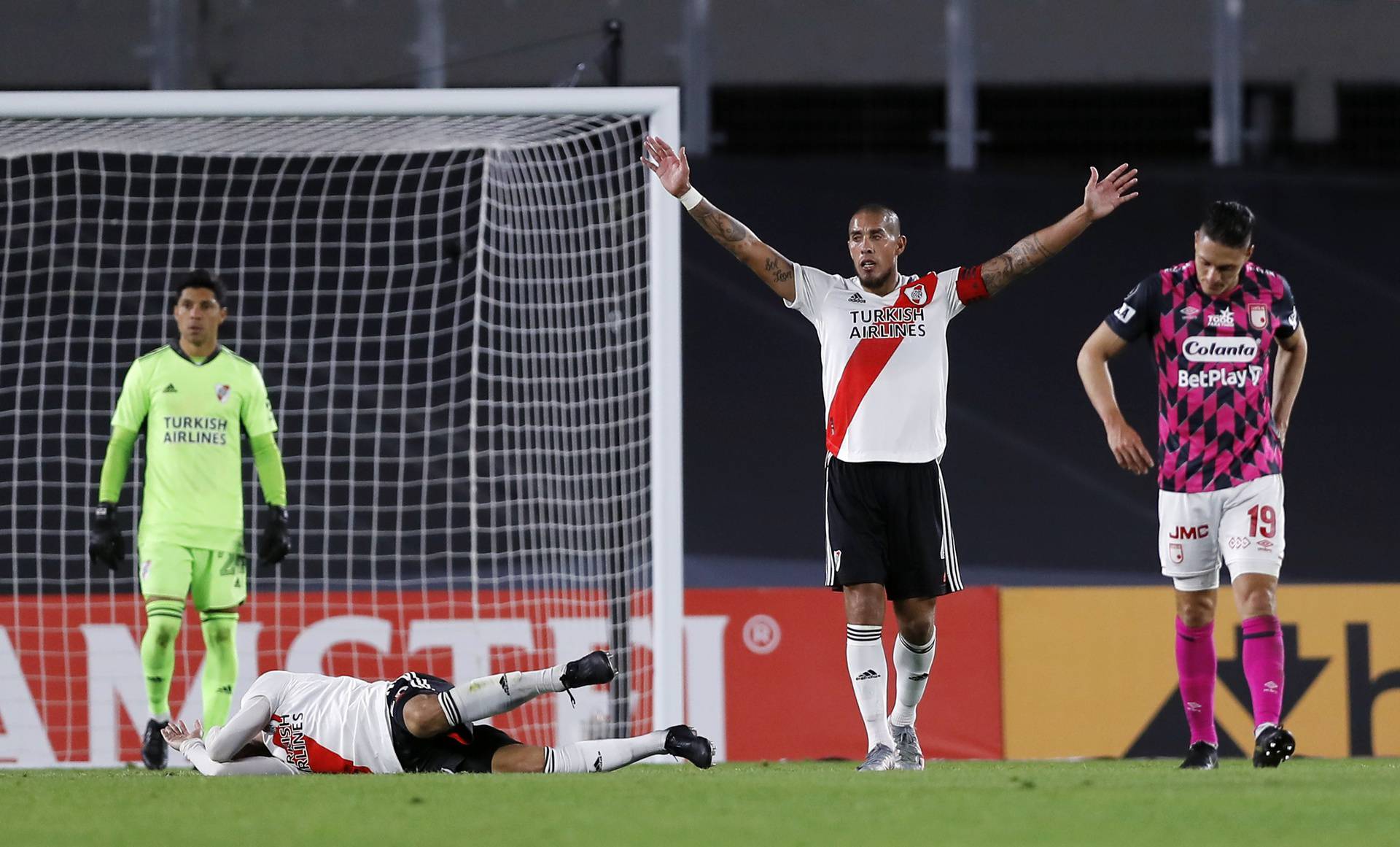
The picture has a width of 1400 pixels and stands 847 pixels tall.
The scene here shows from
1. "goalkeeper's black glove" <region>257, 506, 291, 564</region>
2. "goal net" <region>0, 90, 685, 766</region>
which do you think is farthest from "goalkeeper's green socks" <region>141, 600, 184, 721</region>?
"goal net" <region>0, 90, 685, 766</region>

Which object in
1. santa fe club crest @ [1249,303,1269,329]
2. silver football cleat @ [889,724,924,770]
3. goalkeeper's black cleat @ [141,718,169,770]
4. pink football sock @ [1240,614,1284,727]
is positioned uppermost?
santa fe club crest @ [1249,303,1269,329]

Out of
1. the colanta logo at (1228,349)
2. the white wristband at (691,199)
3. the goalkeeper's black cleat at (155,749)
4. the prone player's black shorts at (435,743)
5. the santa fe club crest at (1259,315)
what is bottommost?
the goalkeeper's black cleat at (155,749)

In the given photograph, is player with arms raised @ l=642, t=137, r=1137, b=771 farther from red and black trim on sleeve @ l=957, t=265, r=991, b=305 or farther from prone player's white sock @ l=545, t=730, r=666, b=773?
prone player's white sock @ l=545, t=730, r=666, b=773

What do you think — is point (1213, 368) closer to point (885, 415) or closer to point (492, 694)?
point (885, 415)

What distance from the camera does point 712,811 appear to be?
3727 mm

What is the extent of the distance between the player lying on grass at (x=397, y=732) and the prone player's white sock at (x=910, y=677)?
0.90m

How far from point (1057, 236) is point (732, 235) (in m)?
1.00

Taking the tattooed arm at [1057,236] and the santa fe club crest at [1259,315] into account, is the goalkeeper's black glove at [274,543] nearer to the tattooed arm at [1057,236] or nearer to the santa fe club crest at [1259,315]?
the tattooed arm at [1057,236]

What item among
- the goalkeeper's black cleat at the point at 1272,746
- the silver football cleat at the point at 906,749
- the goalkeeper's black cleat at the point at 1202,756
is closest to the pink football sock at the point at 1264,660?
the goalkeeper's black cleat at the point at 1272,746

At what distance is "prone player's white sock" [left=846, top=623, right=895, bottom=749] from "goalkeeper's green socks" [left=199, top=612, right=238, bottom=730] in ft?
7.94

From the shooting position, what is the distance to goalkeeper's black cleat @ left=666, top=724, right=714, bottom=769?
4.86 meters

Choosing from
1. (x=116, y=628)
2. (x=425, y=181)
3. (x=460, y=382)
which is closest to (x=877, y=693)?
(x=116, y=628)

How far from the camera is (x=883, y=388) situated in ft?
18.0

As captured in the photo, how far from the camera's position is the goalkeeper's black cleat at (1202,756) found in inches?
211
